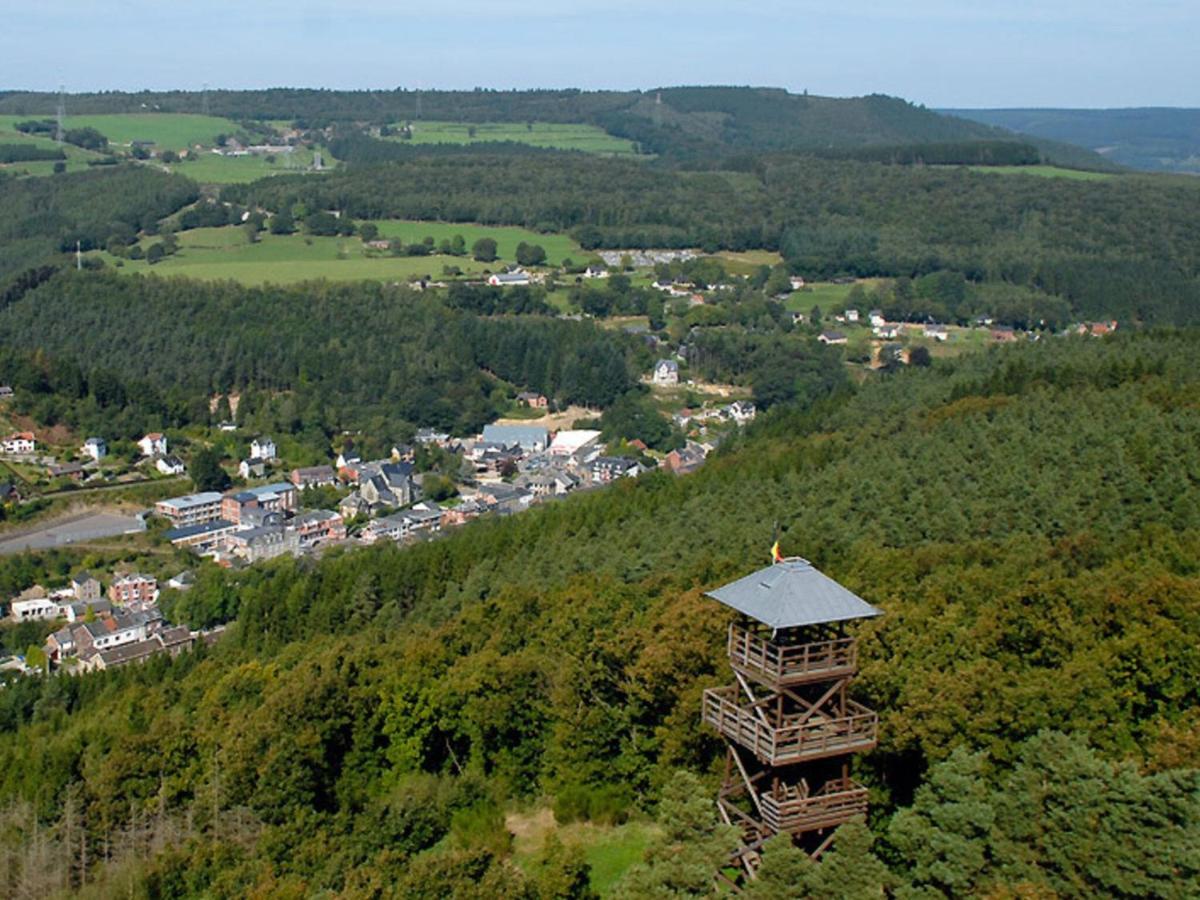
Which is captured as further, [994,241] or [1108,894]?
[994,241]

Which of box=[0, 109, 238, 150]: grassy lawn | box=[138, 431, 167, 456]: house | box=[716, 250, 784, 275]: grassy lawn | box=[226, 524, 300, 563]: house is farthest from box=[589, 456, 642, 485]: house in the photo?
box=[0, 109, 238, 150]: grassy lawn

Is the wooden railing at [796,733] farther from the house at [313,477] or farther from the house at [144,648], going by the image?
the house at [313,477]

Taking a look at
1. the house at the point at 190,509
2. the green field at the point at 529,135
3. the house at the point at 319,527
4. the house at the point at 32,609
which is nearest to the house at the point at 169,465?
the house at the point at 190,509

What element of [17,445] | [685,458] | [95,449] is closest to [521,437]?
[685,458]

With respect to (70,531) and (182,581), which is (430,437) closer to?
(70,531)

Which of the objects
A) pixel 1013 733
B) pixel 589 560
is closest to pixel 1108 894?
pixel 1013 733

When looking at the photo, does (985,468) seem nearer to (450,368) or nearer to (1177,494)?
(1177,494)
